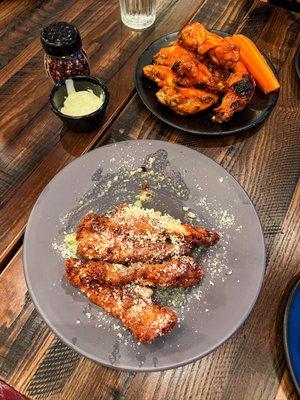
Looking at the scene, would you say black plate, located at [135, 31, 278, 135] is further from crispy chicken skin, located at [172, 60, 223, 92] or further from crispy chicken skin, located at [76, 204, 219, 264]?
crispy chicken skin, located at [76, 204, 219, 264]

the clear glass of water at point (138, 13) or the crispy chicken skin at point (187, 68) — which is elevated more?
the clear glass of water at point (138, 13)

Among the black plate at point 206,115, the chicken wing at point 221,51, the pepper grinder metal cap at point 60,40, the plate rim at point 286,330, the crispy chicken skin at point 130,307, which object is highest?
the pepper grinder metal cap at point 60,40

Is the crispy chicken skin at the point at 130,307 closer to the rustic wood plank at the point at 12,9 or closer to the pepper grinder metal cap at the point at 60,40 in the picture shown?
the pepper grinder metal cap at the point at 60,40

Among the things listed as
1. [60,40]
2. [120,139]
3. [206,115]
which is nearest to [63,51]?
[60,40]

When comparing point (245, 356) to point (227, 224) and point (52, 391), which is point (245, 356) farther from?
point (52, 391)

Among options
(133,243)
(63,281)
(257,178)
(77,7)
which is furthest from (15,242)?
(77,7)

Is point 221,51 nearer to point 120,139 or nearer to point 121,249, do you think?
point 120,139

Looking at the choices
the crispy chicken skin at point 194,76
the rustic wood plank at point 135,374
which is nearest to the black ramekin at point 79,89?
the crispy chicken skin at point 194,76
